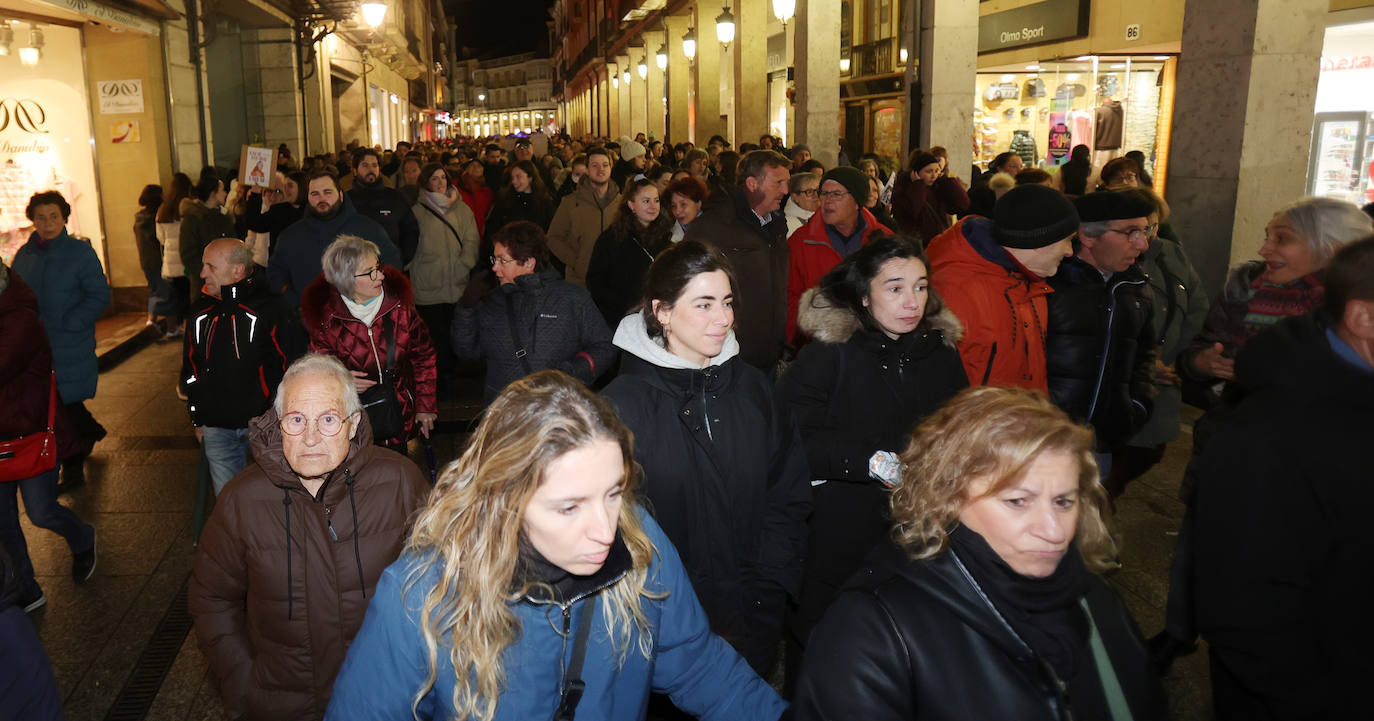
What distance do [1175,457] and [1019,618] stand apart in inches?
230

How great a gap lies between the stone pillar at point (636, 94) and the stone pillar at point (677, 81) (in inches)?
291

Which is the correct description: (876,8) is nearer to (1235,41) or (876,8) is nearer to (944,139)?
(944,139)

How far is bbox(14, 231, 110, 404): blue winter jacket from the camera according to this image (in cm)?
652

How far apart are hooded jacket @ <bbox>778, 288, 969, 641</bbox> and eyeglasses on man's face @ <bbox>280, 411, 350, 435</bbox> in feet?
4.95

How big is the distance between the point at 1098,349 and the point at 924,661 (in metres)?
2.73

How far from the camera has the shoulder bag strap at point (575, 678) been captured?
2.02 m

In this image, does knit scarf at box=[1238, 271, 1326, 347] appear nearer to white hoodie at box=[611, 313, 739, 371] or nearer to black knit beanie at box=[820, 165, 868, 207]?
white hoodie at box=[611, 313, 739, 371]

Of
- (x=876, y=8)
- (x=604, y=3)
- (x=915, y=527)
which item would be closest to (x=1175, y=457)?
(x=915, y=527)

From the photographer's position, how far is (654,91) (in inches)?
1294

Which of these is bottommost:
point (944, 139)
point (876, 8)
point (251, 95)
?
point (944, 139)

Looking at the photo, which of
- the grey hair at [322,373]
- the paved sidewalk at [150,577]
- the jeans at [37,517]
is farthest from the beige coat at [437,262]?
the grey hair at [322,373]

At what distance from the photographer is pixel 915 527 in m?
2.01

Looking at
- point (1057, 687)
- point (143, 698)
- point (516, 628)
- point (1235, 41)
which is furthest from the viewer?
point (1235, 41)

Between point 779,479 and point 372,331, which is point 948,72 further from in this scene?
point 779,479
